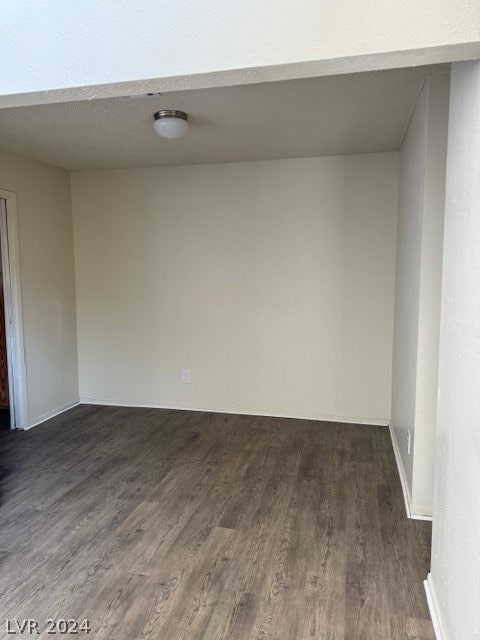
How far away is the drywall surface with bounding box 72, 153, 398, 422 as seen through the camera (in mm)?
3893

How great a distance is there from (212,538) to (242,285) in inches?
93.8

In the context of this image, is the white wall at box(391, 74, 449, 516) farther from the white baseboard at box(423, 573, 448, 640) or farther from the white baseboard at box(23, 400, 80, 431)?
the white baseboard at box(23, 400, 80, 431)

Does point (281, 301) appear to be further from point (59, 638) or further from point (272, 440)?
point (59, 638)

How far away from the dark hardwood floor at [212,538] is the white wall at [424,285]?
1.04 feet

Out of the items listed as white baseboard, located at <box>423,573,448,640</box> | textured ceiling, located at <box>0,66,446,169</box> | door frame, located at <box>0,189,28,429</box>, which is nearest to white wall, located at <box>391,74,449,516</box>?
textured ceiling, located at <box>0,66,446,169</box>

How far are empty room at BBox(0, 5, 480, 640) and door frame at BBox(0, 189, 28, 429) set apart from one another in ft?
0.08

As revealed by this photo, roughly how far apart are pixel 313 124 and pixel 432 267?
1.36m

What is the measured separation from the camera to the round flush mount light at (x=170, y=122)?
2.71m

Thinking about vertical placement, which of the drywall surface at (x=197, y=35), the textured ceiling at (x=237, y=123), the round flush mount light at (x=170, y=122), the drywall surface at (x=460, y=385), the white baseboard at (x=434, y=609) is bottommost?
the white baseboard at (x=434, y=609)

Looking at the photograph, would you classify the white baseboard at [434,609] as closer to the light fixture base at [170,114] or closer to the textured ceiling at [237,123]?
the textured ceiling at [237,123]

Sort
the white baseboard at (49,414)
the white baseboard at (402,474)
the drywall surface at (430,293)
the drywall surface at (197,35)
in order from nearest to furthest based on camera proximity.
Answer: the drywall surface at (197,35)
the drywall surface at (430,293)
the white baseboard at (402,474)
the white baseboard at (49,414)

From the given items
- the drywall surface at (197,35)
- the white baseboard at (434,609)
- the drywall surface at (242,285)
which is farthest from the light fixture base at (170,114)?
the white baseboard at (434,609)

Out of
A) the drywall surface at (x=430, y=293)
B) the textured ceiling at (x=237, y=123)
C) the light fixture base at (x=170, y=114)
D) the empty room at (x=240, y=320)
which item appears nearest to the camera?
the empty room at (x=240, y=320)

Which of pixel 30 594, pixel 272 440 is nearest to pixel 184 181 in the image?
pixel 272 440
